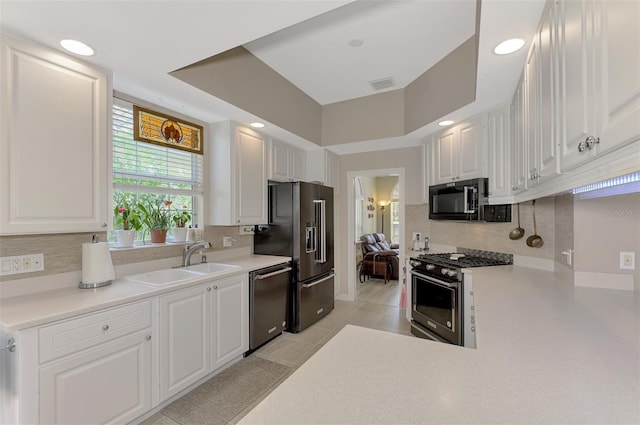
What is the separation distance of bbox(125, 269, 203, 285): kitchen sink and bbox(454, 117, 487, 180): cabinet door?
110 inches

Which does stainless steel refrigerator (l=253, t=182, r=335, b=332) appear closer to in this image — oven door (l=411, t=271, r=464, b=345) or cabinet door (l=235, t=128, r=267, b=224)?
cabinet door (l=235, t=128, r=267, b=224)

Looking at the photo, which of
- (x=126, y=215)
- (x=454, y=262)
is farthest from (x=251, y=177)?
(x=454, y=262)

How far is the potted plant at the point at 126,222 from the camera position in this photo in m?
2.30

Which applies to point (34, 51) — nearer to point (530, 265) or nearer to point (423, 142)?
point (423, 142)

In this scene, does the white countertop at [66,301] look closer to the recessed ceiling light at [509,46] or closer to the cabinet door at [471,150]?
the recessed ceiling light at [509,46]

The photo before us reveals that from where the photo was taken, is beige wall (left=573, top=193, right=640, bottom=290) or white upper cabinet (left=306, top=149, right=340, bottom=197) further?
white upper cabinet (left=306, top=149, right=340, bottom=197)

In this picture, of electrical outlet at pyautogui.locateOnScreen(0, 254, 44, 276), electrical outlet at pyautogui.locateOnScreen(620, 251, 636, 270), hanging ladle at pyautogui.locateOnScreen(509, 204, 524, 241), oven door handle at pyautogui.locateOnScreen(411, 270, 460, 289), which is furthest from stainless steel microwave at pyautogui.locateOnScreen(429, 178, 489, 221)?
electrical outlet at pyautogui.locateOnScreen(0, 254, 44, 276)

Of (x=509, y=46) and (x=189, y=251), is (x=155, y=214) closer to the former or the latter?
(x=189, y=251)

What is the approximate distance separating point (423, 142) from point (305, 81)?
1.71 m

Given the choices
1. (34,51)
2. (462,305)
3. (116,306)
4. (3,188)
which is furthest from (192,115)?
(462,305)

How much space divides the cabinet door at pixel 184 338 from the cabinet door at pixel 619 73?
7.81ft

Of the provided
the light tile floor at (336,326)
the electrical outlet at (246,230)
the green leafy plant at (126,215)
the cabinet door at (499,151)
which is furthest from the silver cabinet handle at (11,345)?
the cabinet door at (499,151)

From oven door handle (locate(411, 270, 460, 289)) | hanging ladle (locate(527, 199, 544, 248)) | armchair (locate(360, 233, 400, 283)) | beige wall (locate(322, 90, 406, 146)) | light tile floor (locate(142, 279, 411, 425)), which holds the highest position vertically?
beige wall (locate(322, 90, 406, 146))

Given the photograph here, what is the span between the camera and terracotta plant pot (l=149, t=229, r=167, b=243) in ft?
8.37
